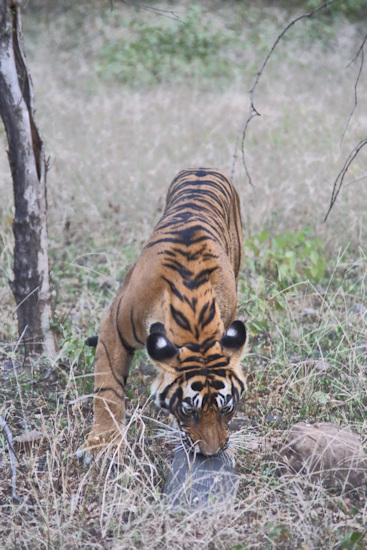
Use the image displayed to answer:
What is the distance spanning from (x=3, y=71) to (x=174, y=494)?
2.42m

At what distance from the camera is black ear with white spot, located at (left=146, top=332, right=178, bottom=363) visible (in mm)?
2857

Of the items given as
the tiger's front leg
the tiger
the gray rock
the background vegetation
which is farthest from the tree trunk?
the gray rock

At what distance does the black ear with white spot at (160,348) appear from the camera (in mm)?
2857

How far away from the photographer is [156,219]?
246 inches

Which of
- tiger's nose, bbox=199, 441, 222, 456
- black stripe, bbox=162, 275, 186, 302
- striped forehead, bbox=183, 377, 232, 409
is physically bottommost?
tiger's nose, bbox=199, 441, 222, 456

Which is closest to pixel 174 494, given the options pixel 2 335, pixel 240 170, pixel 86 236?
pixel 2 335

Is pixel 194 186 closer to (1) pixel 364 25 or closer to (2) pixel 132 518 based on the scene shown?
(2) pixel 132 518

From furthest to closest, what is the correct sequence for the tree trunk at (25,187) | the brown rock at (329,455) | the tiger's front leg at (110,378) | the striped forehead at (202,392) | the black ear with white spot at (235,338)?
the tree trunk at (25,187) < the tiger's front leg at (110,378) < the brown rock at (329,455) < the black ear with white spot at (235,338) < the striped forehead at (202,392)

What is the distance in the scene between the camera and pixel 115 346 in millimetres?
3549

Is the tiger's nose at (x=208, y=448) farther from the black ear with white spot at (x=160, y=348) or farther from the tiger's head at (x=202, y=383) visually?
the black ear with white spot at (x=160, y=348)

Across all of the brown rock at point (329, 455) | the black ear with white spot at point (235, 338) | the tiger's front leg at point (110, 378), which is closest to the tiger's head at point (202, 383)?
the black ear with white spot at point (235, 338)

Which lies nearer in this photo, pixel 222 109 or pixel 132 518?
pixel 132 518

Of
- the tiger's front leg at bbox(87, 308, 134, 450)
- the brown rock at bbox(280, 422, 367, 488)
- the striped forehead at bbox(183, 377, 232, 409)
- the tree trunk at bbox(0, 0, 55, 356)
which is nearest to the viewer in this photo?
the striped forehead at bbox(183, 377, 232, 409)

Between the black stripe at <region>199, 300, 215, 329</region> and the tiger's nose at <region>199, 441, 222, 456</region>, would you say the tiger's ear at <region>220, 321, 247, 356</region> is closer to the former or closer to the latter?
the black stripe at <region>199, 300, 215, 329</region>
